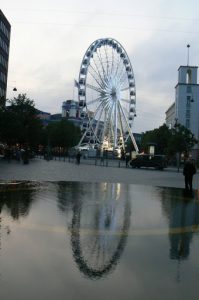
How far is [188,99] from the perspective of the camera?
534 feet

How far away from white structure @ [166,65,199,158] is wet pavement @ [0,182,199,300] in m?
151

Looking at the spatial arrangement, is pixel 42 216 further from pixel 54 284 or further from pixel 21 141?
pixel 21 141

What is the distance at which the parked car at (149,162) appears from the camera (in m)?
55.0

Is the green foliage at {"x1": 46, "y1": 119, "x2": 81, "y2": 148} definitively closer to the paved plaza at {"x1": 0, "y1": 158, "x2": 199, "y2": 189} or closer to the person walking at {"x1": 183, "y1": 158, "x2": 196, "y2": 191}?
the paved plaza at {"x1": 0, "y1": 158, "x2": 199, "y2": 189}

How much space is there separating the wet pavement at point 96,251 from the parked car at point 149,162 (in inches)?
1606

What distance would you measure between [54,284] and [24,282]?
390 millimetres

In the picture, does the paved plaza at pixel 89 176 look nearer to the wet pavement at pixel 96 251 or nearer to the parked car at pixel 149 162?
the wet pavement at pixel 96 251

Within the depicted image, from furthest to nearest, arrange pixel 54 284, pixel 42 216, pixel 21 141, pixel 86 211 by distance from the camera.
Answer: pixel 21 141 → pixel 86 211 → pixel 42 216 → pixel 54 284

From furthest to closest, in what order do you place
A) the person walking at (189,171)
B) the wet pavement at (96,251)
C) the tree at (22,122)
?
1. the tree at (22,122)
2. the person walking at (189,171)
3. the wet pavement at (96,251)

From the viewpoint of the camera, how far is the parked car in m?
55.0

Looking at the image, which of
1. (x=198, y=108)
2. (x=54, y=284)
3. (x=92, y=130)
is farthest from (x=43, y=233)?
(x=198, y=108)

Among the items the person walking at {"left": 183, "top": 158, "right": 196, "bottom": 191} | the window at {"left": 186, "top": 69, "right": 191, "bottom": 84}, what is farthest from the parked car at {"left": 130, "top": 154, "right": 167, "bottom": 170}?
the window at {"left": 186, "top": 69, "right": 191, "bottom": 84}

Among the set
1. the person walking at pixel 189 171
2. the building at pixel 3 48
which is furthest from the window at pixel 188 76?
the person walking at pixel 189 171

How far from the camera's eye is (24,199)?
1527 centimetres
